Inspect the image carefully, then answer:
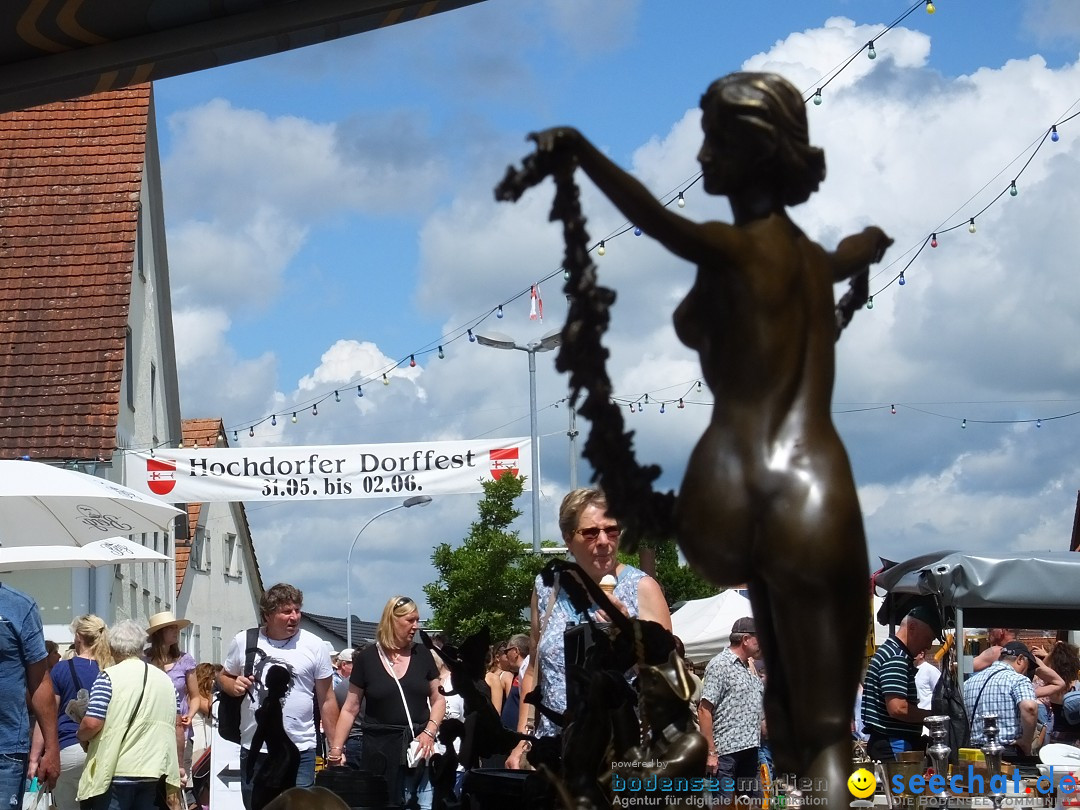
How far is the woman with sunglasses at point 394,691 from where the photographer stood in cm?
783

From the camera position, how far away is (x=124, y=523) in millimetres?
11516

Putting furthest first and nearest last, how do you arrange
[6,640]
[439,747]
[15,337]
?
[15,337]
[439,747]
[6,640]

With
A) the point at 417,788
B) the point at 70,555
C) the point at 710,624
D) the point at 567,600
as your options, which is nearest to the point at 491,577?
the point at 710,624

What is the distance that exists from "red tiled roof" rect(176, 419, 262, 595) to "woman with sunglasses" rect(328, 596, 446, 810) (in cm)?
2219

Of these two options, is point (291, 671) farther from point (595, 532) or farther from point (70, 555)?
point (70, 555)

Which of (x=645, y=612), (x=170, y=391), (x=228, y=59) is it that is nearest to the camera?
(x=645, y=612)

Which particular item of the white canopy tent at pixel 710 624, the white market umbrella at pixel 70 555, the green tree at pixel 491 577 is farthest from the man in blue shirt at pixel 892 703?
the green tree at pixel 491 577

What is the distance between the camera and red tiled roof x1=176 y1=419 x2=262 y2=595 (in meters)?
35.4

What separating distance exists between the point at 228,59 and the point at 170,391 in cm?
2896

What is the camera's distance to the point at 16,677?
6605 mm

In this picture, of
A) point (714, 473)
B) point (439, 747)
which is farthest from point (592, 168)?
point (439, 747)

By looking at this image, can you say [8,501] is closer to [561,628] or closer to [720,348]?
[561,628]

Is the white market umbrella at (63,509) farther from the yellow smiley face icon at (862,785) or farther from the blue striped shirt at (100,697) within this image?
the yellow smiley face icon at (862,785)

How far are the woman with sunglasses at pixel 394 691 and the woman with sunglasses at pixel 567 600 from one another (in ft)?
10.3
